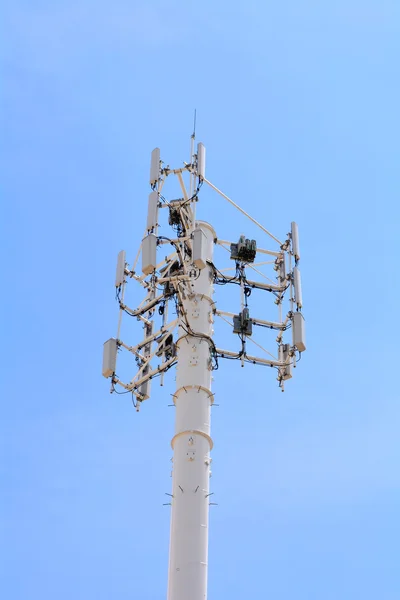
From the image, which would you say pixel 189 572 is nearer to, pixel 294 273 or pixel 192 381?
pixel 192 381

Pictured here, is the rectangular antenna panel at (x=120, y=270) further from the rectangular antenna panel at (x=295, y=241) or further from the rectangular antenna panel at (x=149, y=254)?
the rectangular antenna panel at (x=295, y=241)

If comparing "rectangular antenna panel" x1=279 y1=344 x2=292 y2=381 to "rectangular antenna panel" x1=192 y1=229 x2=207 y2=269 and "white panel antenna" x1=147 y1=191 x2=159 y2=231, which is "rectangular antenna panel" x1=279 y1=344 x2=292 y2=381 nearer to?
"rectangular antenna panel" x1=192 y1=229 x2=207 y2=269

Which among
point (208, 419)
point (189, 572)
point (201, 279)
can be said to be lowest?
point (189, 572)

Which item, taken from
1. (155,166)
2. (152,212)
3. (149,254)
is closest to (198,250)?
(149,254)

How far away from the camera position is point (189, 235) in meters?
33.4

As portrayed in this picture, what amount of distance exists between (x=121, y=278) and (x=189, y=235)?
10.9 feet

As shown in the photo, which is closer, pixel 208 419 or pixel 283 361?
pixel 208 419

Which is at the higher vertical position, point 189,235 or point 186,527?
point 189,235

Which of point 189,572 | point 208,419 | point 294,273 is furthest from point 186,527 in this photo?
point 294,273

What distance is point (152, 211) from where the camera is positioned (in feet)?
104

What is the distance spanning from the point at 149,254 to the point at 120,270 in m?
5.04

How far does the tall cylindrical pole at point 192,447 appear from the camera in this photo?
2694 cm

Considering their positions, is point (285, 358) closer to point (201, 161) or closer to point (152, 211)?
point (152, 211)

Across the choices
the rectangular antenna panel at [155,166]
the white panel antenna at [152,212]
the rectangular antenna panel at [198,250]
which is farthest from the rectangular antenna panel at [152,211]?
the rectangular antenna panel at [198,250]
